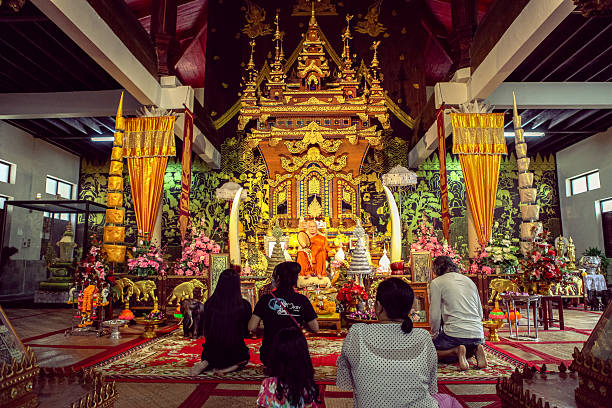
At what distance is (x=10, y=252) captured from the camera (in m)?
10.0

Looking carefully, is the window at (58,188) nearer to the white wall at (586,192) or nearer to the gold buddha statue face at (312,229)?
the gold buddha statue face at (312,229)

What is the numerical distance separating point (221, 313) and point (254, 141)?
7.33 metres

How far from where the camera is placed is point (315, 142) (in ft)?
35.3

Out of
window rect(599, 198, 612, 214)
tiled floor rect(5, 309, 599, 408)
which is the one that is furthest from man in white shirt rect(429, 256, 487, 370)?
window rect(599, 198, 612, 214)

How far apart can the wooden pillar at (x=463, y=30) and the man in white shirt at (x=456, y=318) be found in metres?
6.55

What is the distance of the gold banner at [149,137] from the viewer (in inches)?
323

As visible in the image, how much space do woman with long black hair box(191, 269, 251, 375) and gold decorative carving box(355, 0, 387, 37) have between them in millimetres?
10964

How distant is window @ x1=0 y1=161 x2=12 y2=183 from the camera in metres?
10.1

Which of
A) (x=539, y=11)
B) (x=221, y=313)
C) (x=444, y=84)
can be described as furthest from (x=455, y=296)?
(x=444, y=84)

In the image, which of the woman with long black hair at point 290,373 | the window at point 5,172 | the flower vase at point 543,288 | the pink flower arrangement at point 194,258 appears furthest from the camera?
the window at point 5,172

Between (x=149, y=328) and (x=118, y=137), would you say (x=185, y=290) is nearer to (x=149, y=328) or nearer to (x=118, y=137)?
(x=149, y=328)

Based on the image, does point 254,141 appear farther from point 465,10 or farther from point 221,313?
point 221,313

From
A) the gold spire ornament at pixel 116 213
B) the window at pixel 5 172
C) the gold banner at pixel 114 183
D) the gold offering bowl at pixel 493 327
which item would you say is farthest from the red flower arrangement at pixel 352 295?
the window at pixel 5 172

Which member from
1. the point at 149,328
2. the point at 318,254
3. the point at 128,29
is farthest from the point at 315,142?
the point at 149,328
